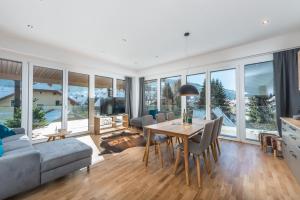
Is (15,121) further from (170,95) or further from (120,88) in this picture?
(170,95)

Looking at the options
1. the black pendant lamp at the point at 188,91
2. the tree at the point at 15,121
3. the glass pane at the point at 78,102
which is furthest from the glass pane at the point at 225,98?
the tree at the point at 15,121

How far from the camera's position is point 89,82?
530cm

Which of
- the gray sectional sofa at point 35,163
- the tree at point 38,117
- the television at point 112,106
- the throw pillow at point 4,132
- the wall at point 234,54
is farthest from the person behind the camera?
the television at point 112,106

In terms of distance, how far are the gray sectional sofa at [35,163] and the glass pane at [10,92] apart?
4.58ft

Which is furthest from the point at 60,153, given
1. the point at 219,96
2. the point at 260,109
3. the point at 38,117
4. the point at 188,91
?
the point at 260,109

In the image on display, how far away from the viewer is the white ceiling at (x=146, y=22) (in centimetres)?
233

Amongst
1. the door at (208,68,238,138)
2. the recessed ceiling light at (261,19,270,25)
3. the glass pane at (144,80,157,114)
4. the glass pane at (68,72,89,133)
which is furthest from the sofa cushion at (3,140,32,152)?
the recessed ceiling light at (261,19,270,25)

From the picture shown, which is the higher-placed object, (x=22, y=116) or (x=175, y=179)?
(x=22, y=116)

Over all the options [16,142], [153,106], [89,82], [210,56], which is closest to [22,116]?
[16,142]

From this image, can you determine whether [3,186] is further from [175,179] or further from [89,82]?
[89,82]

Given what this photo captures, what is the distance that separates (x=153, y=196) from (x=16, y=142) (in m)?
2.66

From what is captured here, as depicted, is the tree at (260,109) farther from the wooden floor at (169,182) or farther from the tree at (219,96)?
the wooden floor at (169,182)

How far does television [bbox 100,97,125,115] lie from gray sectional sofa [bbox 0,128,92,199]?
275cm

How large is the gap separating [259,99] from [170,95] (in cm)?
306
